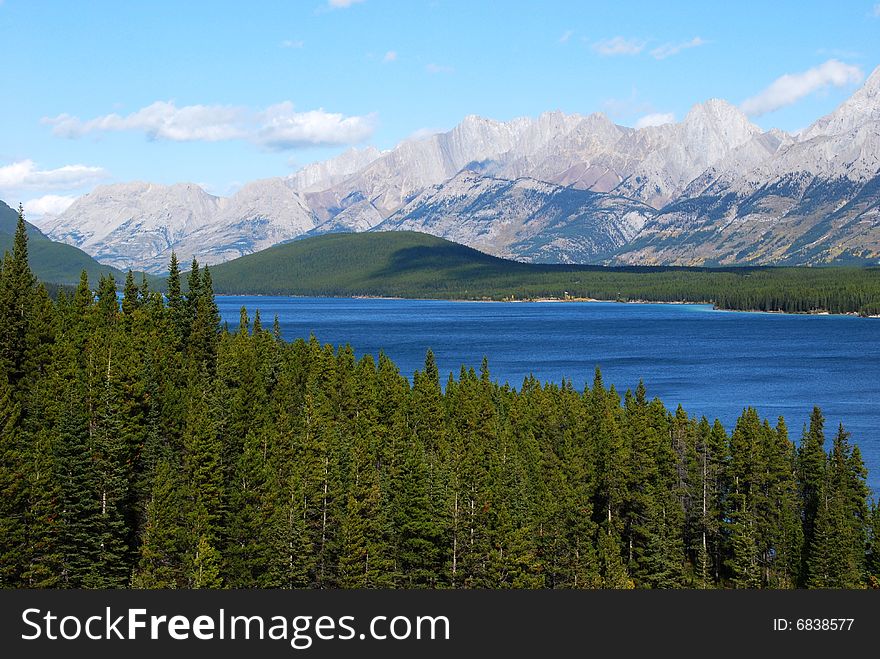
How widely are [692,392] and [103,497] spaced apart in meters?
141

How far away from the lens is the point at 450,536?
2685 inches

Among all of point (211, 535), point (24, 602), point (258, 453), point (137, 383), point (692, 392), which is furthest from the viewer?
point (692, 392)

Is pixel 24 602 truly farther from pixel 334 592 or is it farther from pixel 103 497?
pixel 103 497

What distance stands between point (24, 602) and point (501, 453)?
67124mm

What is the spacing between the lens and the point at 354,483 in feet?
229

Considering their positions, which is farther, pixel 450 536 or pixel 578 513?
pixel 578 513

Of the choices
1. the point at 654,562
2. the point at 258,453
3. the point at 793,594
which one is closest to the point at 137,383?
the point at 258,453

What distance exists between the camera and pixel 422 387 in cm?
11012

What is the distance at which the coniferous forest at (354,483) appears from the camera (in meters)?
61.4

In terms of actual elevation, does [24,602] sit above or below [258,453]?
above

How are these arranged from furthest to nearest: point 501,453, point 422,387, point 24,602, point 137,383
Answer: point 422,387 < point 501,453 < point 137,383 < point 24,602

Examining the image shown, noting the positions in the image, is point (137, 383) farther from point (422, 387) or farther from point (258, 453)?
point (422, 387)

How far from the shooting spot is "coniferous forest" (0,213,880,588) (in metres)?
61.4

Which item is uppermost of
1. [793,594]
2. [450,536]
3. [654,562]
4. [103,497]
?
[793,594]
